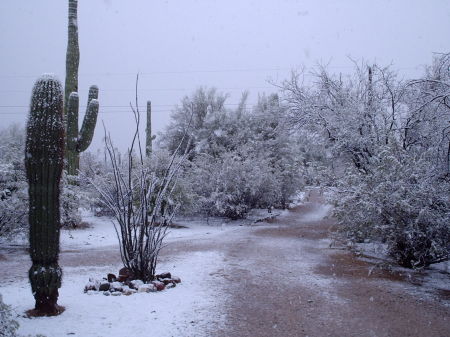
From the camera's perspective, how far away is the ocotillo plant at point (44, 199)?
5.01 metres

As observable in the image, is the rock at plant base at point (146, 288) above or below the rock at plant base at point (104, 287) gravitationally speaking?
below

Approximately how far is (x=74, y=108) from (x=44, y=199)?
769 centimetres

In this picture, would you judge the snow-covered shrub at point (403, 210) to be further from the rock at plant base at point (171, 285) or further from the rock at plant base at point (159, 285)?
the rock at plant base at point (159, 285)

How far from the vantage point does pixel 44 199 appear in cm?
502

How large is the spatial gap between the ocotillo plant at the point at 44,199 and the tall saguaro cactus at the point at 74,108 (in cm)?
473

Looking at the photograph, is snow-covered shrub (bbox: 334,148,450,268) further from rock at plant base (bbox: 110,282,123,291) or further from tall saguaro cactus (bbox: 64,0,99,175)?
tall saguaro cactus (bbox: 64,0,99,175)

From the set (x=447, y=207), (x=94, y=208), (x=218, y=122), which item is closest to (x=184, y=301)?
(x=447, y=207)

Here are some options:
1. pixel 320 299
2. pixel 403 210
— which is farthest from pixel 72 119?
pixel 403 210

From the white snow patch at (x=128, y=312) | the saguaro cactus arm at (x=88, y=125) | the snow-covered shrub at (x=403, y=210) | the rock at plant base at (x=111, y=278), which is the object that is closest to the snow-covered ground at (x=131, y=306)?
the white snow patch at (x=128, y=312)

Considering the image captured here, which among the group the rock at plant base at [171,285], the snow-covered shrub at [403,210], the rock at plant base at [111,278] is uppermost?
the snow-covered shrub at [403,210]

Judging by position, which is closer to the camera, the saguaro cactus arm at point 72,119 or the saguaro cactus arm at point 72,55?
the saguaro cactus arm at point 72,119

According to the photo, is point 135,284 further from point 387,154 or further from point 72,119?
point 72,119

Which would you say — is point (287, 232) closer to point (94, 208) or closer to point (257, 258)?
point (257, 258)

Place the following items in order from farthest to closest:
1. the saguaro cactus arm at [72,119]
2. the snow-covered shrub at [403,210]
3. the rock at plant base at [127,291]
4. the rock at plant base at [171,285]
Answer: the saguaro cactus arm at [72,119] → the snow-covered shrub at [403,210] → the rock at plant base at [171,285] → the rock at plant base at [127,291]
